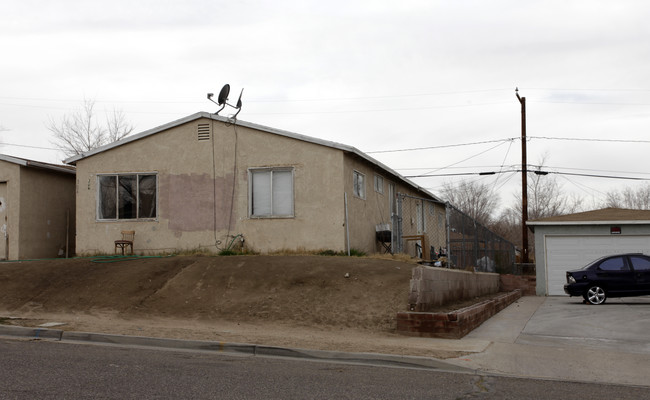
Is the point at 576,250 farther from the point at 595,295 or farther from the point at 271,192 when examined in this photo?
the point at 271,192

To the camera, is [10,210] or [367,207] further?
[367,207]

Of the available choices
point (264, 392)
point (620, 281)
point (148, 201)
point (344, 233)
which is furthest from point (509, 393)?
point (148, 201)

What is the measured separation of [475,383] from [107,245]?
1431 centimetres

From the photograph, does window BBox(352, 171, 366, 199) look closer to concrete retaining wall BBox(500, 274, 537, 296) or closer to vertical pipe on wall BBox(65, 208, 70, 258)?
concrete retaining wall BBox(500, 274, 537, 296)

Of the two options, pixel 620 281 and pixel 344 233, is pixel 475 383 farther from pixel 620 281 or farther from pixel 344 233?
pixel 620 281

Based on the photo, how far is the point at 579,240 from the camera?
83.0 ft

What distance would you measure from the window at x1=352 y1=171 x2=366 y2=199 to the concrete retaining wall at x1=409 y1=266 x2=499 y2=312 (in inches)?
163

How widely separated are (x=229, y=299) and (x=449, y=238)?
18.2 ft

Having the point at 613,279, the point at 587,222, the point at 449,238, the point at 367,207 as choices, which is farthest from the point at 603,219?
the point at 449,238

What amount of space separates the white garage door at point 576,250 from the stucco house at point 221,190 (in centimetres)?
901

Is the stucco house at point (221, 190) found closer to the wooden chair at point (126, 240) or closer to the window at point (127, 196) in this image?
the window at point (127, 196)

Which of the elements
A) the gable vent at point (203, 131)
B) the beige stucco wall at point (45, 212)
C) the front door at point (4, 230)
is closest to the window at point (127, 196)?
the gable vent at point (203, 131)

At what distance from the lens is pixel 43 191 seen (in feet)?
69.1

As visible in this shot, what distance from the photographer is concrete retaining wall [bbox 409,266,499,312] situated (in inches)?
497
